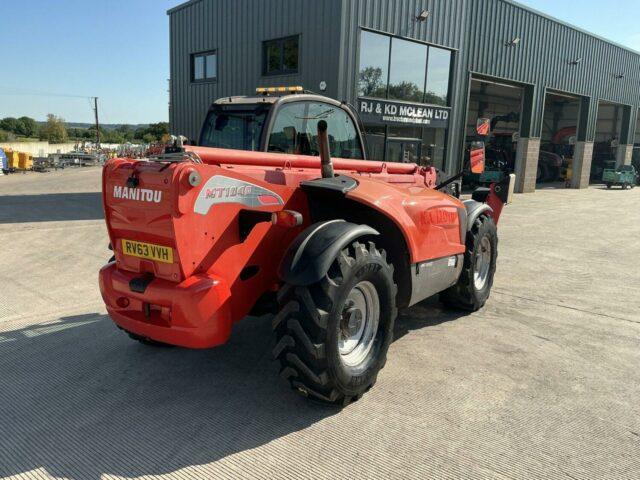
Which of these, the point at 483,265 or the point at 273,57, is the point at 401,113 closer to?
the point at 273,57

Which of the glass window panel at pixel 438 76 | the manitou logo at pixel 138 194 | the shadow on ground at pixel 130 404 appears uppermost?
the glass window panel at pixel 438 76

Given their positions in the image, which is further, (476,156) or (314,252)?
(476,156)

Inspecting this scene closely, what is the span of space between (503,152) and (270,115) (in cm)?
2109

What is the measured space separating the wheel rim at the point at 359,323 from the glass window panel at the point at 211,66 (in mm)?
15160

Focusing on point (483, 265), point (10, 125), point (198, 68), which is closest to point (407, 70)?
point (198, 68)

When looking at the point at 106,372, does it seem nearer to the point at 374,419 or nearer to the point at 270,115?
the point at 374,419

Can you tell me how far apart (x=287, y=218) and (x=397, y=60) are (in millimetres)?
12884

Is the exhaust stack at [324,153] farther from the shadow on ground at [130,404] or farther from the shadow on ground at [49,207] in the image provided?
the shadow on ground at [49,207]

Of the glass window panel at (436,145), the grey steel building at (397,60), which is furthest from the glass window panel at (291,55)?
the glass window panel at (436,145)

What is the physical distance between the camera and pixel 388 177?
15.6ft

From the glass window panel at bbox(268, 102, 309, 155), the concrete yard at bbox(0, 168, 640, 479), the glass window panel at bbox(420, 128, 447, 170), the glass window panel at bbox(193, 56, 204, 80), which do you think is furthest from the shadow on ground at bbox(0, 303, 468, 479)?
the glass window panel at bbox(193, 56, 204, 80)

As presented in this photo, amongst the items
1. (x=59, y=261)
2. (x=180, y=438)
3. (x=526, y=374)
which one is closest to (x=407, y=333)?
(x=526, y=374)

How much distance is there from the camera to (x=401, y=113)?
1520 centimetres

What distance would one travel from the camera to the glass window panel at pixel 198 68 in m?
17.6
